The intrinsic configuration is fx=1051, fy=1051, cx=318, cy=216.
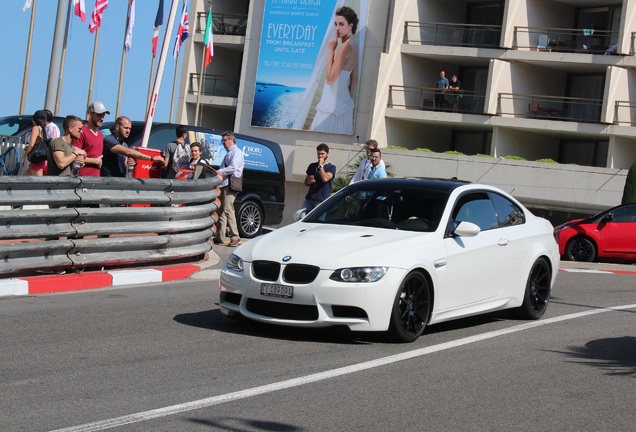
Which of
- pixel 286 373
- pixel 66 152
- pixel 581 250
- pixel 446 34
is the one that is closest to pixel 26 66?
pixel 446 34

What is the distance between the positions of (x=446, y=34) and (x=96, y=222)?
121 feet

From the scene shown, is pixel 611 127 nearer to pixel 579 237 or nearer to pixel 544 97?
pixel 544 97

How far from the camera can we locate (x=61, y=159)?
1339 cm

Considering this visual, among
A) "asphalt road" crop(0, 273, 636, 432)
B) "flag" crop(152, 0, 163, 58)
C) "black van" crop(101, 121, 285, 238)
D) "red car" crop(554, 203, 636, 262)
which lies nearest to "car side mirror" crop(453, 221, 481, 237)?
"asphalt road" crop(0, 273, 636, 432)

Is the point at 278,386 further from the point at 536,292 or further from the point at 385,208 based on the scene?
the point at 536,292

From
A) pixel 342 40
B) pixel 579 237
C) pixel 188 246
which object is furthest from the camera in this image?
pixel 342 40

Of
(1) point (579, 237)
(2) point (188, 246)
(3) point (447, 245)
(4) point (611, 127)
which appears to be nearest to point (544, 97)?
(4) point (611, 127)

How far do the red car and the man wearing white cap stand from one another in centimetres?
1374

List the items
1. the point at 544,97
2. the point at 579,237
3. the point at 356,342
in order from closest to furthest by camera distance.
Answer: the point at 356,342
the point at 579,237
the point at 544,97

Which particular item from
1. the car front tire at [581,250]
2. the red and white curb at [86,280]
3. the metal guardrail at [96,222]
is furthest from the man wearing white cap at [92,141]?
the car front tire at [581,250]

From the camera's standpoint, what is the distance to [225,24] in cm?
5388

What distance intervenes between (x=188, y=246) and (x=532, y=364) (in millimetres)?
7158

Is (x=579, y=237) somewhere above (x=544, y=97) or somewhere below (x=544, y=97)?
below

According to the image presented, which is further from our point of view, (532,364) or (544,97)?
(544,97)
